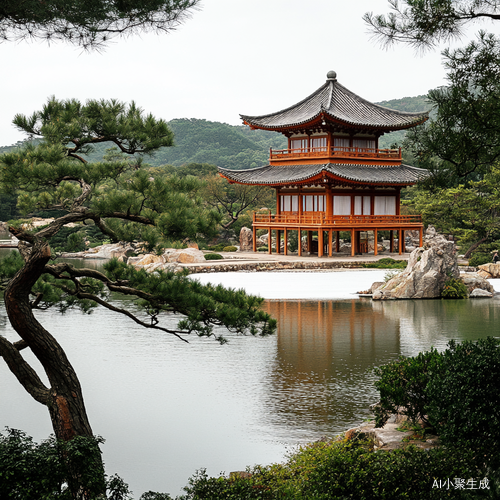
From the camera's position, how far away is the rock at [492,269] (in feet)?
74.8

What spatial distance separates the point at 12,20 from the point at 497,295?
53.7 feet

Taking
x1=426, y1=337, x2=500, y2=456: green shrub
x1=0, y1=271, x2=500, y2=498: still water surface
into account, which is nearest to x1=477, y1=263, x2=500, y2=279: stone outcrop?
x1=0, y1=271, x2=500, y2=498: still water surface

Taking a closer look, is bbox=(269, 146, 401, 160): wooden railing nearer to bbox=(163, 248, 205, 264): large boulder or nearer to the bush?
bbox=(163, 248, 205, 264): large boulder

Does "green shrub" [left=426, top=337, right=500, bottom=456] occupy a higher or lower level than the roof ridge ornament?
lower

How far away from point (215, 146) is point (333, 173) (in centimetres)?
6078

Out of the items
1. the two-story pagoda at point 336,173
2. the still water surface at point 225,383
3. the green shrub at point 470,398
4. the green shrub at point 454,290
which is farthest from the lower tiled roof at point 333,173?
the green shrub at point 470,398

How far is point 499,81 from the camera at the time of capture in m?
6.15

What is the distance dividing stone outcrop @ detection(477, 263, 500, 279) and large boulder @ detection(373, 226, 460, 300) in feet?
15.9

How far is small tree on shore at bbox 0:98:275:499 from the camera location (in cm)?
593

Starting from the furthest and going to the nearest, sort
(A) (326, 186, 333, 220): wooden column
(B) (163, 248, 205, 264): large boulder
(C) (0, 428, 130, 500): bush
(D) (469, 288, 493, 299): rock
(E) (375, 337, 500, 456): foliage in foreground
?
(A) (326, 186, 333, 220): wooden column, (B) (163, 248, 205, 264): large boulder, (D) (469, 288, 493, 299): rock, (E) (375, 337, 500, 456): foliage in foreground, (C) (0, 428, 130, 500): bush

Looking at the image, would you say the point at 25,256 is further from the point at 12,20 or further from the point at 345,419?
the point at 345,419

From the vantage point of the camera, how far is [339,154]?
2697 centimetres

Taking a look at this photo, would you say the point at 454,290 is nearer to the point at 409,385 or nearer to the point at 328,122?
the point at 328,122

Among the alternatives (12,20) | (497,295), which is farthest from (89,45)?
(497,295)
